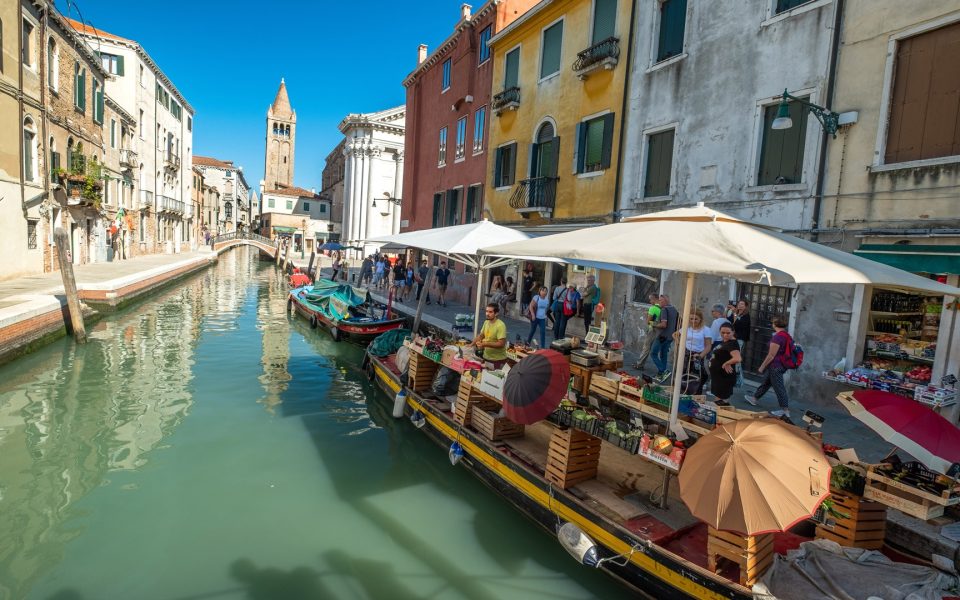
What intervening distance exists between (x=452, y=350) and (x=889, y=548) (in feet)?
19.0

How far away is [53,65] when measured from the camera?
21.2 m

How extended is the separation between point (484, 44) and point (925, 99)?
1599 cm

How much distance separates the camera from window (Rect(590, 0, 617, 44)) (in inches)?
551

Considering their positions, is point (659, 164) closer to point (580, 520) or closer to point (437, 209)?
point (580, 520)

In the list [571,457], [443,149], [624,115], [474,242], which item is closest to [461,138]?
[443,149]

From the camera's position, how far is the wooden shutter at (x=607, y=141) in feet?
45.4

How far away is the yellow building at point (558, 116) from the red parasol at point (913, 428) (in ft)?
29.8

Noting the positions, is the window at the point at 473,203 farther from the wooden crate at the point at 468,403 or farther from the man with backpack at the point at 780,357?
the man with backpack at the point at 780,357

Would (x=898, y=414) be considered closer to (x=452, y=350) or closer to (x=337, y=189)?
(x=452, y=350)

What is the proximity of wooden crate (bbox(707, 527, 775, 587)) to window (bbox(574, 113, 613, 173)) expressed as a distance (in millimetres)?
11013

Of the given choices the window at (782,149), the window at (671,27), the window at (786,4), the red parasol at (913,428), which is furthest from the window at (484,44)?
the red parasol at (913,428)

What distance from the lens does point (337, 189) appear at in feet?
222

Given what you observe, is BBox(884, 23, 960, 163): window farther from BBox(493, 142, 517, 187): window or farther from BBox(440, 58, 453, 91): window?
BBox(440, 58, 453, 91): window

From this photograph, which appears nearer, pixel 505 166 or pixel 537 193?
pixel 537 193
